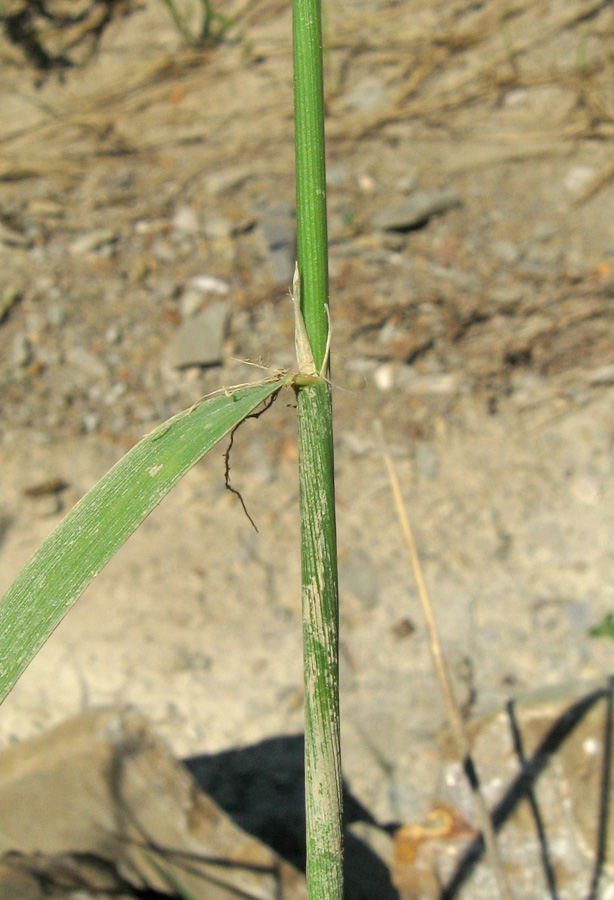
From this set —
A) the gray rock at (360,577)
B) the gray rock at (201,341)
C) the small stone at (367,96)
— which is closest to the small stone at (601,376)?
the gray rock at (360,577)

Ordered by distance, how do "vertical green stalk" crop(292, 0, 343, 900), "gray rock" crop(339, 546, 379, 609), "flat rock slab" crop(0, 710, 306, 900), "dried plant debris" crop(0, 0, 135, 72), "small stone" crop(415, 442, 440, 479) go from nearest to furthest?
"vertical green stalk" crop(292, 0, 343, 900) → "flat rock slab" crop(0, 710, 306, 900) → "gray rock" crop(339, 546, 379, 609) → "small stone" crop(415, 442, 440, 479) → "dried plant debris" crop(0, 0, 135, 72)

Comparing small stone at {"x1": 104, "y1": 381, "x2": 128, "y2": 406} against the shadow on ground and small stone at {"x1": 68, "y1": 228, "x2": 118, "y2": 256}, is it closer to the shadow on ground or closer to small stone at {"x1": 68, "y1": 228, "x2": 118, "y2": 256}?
small stone at {"x1": 68, "y1": 228, "x2": 118, "y2": 256}

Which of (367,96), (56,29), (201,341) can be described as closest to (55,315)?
(201,341)

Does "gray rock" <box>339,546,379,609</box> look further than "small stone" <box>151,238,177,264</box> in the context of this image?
No

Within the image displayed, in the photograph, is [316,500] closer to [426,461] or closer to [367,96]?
[426,461]

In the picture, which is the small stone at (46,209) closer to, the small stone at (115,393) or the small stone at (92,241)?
the small stone at (92,241)

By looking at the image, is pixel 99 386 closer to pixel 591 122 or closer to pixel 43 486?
pixel 43 486

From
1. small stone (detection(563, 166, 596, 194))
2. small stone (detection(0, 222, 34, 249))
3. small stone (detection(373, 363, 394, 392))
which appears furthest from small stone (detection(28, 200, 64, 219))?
small stone (detection(563, 166, 596, 194))
